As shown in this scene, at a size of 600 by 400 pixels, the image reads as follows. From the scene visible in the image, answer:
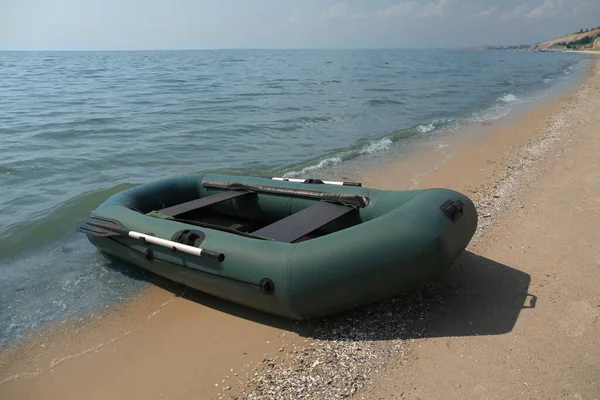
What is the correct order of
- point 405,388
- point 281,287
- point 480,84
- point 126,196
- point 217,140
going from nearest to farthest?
1. point 405,388
2. point 281,287
3. point 126,196
4. point 217,140
5. point 480,84

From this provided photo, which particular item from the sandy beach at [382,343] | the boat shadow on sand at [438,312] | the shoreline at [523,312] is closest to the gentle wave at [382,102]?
the shoreline at [523,312]

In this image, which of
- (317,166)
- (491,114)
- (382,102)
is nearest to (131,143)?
(317,166)

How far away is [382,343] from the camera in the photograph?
3572mm

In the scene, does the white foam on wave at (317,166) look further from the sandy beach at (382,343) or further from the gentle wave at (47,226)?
the sandy beach at (382,343)

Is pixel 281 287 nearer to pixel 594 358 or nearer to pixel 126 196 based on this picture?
pixel 594 358

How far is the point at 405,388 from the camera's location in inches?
123

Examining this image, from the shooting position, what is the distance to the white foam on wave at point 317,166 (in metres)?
9.23

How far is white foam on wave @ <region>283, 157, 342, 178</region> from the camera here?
9.23m

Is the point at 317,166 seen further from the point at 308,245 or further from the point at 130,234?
the point at 308,245

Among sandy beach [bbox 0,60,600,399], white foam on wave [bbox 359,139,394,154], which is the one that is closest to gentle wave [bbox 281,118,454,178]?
white foam on wave [bbox 359,139,394,154]

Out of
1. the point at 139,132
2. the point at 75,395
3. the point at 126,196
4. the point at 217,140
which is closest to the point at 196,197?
the point at 126,196

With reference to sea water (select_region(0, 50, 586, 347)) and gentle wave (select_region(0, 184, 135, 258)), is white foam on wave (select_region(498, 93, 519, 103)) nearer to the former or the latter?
sea water (select_region(0, 50, 586, 347))

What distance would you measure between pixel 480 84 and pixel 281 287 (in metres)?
26.7

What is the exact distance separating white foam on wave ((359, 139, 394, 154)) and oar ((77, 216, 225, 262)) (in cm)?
703
